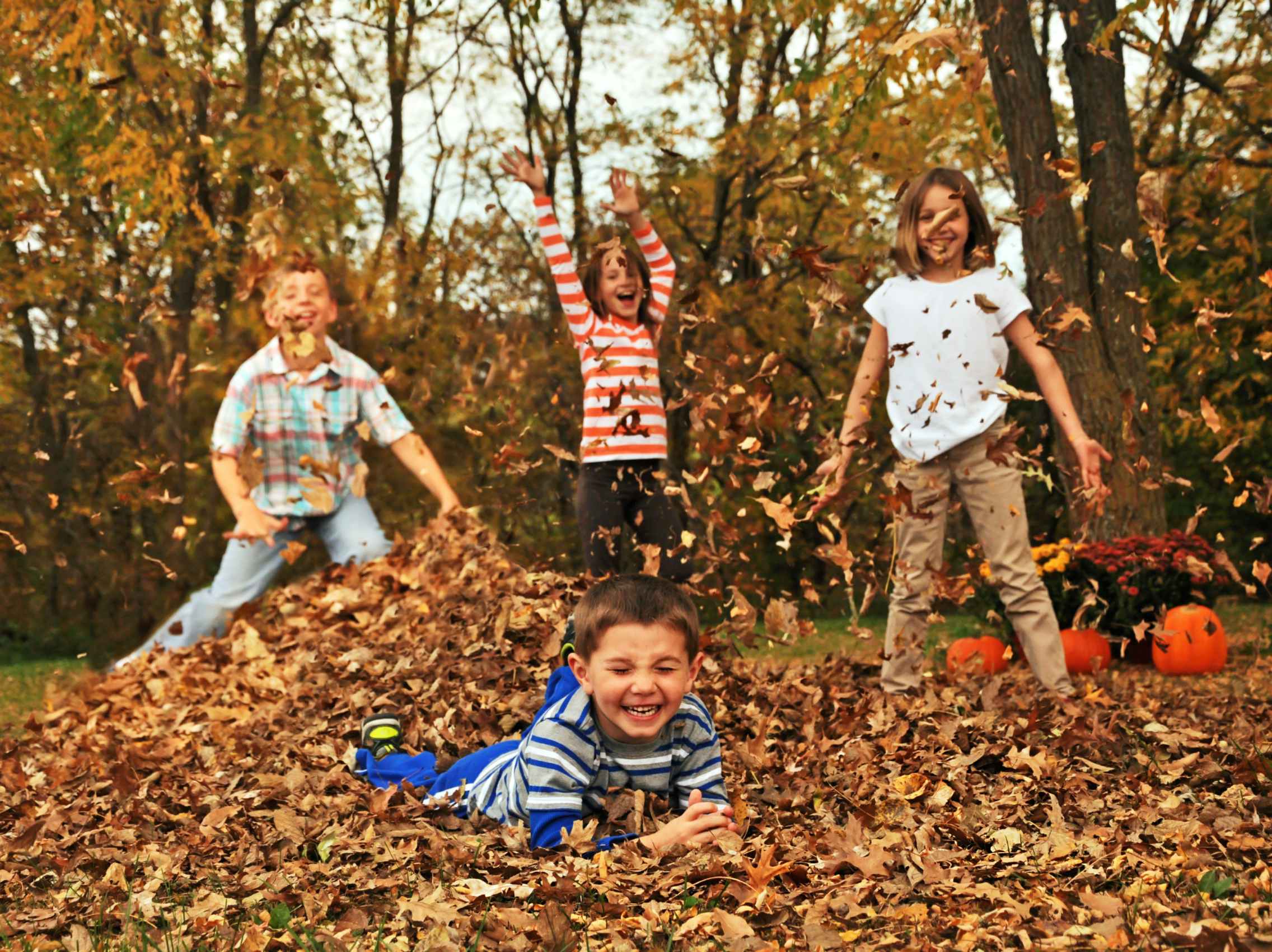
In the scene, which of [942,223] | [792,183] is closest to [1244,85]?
[942,223]

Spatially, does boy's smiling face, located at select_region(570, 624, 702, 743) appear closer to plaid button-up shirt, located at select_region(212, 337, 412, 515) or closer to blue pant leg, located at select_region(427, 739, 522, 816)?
blue pant leg, located at select_region(427, 739, 522, 816)

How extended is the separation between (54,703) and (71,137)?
8.00 m

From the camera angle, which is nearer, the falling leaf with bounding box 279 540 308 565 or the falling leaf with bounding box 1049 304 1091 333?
the falling leaf with bounding box 1049 304 1091 333

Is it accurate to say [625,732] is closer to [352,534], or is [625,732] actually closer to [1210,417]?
[1210,417]

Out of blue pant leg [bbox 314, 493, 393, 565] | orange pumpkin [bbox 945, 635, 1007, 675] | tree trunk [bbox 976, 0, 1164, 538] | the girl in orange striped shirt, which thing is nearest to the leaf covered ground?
blue pant leg [bbox 314, 493, 393, 565]

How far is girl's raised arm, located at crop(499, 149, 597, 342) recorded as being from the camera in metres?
5.78

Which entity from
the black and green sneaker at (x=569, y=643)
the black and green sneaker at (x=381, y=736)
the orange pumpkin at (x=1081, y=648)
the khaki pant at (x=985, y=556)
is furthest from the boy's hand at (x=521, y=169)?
the orange pumpkin at (x=1081, y=648)

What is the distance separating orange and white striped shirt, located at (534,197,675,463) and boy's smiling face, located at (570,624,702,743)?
262cm

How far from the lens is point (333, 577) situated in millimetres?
6969

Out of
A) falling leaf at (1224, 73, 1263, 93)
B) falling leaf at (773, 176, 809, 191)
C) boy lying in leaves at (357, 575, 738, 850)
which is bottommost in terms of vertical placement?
boy lying in leaves at (357, 575, 738, 850)

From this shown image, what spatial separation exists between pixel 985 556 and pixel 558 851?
104 inches

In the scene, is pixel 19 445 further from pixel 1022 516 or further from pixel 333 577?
pixel 1022 516

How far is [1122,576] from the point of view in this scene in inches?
311

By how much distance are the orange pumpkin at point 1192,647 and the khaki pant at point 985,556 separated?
8.83 ft
